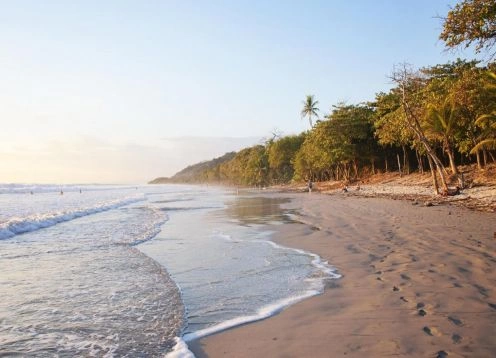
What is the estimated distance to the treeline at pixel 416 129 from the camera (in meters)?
18.7

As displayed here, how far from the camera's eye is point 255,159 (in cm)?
9144

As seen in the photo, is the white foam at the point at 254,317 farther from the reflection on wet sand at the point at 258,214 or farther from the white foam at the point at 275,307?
the reflection on wet sand at the point at 258,214

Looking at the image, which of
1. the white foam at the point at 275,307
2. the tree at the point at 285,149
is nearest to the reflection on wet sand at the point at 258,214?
the white foam at the point at 275,307

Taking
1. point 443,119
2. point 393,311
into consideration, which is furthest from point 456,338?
point 443,119

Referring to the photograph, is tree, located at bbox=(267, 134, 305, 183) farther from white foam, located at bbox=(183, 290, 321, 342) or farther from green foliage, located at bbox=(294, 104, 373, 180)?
white foam, located at bbox=(183, 290, 321, 342)

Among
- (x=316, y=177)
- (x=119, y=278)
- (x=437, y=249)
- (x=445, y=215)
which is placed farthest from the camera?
(x=316, y=177)

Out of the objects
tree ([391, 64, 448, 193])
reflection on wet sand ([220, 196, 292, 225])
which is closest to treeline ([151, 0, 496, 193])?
tree ([391, 64, 448, 193])

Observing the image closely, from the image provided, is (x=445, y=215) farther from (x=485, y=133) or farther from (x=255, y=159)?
(x=255, y=159)

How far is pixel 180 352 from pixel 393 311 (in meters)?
2.59

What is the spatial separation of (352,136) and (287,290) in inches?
1664

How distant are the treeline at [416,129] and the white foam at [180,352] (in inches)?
539

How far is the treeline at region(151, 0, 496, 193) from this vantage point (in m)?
18.7

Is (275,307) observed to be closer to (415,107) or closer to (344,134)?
(415,107)

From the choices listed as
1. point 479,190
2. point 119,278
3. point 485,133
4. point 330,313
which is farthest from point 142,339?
point 485,133
